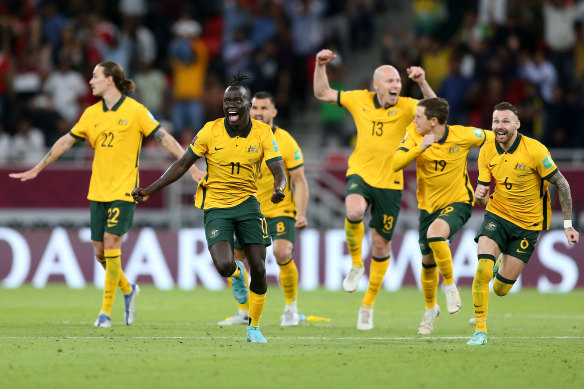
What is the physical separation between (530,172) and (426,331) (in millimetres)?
2251

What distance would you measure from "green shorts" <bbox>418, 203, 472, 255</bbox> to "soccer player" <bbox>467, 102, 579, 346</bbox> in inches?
29.2

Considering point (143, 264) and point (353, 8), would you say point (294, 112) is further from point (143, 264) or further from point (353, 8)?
point (143, 264)

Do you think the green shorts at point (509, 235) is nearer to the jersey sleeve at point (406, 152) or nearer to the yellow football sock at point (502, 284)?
the yellow football sock at point (502, 284)

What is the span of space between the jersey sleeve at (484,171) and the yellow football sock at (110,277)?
4130 mm

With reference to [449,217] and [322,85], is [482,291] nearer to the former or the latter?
[449,217]

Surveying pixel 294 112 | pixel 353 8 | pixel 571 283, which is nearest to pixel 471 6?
pixel 353 8

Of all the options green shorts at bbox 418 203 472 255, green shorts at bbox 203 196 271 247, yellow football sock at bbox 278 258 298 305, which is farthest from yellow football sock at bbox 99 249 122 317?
green shorts at bbox 418 203 472 255

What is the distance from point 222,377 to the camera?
8.36 m

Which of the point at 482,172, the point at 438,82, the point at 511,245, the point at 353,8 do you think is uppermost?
the point at 353,8

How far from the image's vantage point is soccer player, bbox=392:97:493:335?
39.3 ft

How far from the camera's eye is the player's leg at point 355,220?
41.9 feet

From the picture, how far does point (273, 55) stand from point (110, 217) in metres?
11.0

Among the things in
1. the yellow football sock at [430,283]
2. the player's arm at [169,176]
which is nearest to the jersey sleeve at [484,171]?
the yellow football sock at [430,283]

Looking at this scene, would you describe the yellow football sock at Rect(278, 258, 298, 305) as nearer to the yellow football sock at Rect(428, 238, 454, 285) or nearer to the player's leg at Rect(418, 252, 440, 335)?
the player's leg at Rect(418, 252, 440, 335)
